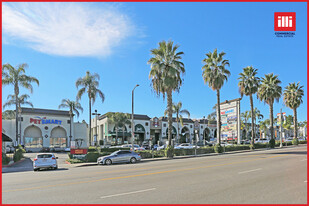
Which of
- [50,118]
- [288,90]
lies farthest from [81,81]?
[288,90]

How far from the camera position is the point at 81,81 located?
44.0 m

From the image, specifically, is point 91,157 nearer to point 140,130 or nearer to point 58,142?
point 58,142

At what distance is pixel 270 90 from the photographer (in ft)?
155

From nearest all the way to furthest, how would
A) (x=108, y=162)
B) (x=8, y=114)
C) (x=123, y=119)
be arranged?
1. (x=108, y=162)
2. (x=123, y=119)
3. (x=8, y=114)

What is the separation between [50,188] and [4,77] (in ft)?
103

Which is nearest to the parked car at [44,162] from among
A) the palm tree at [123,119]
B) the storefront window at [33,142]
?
the storefront window at [33,142]

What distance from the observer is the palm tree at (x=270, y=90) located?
155 feet

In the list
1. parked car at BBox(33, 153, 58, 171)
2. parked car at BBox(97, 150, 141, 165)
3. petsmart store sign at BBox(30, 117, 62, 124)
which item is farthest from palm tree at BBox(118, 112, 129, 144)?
parked car at BBox(33, 153, 58, 171)

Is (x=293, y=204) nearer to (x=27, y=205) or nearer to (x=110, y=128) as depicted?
(x=27, y=205)

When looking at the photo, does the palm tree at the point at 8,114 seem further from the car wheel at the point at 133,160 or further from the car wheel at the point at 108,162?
the car wheel at the point at 133,160

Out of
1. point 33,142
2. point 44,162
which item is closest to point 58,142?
point 33,142

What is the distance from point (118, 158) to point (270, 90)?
32.3m

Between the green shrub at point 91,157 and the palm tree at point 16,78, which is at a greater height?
the palm tree at point 16,78

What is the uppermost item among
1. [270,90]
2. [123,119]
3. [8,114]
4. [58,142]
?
[270,90]
